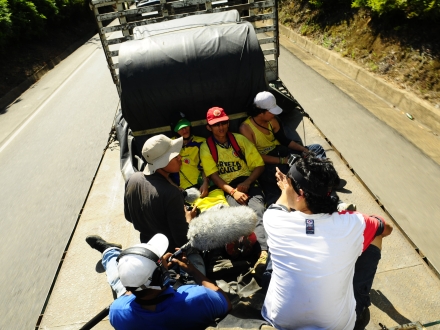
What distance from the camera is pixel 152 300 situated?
7.65 feet

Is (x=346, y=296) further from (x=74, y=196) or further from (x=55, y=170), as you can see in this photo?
(x=55, y=170)

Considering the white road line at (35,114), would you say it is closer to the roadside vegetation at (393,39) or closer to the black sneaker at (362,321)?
the black sneaker at (362,321)

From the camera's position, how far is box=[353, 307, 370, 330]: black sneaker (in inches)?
109

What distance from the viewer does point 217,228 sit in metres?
2.86

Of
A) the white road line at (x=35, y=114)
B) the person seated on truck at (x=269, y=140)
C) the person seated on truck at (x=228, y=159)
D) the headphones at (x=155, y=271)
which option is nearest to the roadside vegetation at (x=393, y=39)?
the person seated on truck at (x=269, y=140)

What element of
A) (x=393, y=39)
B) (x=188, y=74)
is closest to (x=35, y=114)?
(x=188, y=74)

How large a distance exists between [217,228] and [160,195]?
23.8 inches

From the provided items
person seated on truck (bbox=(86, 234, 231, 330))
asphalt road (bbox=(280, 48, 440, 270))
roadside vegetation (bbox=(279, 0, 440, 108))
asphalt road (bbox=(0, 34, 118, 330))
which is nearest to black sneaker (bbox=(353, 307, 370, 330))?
person seated on truck (bbox=(86, 234, 231, 330))

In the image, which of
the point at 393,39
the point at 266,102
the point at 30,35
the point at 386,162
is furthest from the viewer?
the point at 30,35

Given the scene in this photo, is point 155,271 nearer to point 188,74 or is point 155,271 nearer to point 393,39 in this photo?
point 188,74

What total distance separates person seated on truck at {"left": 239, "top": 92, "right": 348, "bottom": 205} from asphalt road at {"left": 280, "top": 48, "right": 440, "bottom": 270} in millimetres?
1062

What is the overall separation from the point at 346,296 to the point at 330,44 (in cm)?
1100

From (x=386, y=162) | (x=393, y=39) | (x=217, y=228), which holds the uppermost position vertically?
(x=217, y=228)

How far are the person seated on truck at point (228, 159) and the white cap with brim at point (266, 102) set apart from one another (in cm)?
46
